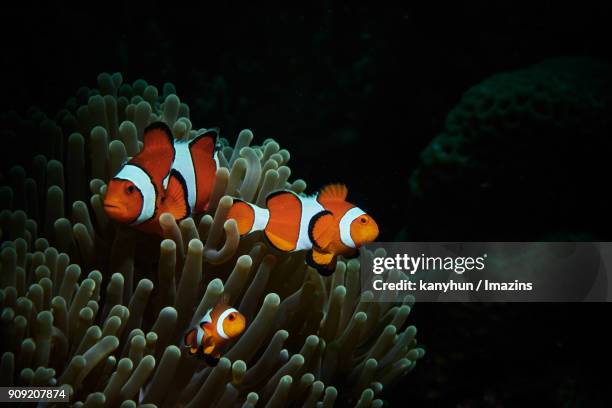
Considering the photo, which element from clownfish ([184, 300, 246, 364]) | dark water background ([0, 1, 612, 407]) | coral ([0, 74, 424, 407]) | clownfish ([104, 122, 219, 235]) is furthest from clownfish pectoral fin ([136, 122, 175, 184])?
dark water background ([0, 1, 612, 407])

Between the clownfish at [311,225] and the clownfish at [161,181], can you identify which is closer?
the clownfish at [161,181]

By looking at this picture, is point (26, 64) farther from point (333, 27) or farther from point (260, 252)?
point (333, 27)

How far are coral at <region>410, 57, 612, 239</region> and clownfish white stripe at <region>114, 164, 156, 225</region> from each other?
268 cm

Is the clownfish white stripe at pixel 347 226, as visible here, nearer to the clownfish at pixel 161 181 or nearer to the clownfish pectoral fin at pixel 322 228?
the clownfish pectoral fin at pixel 322 228

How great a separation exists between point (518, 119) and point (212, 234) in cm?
263

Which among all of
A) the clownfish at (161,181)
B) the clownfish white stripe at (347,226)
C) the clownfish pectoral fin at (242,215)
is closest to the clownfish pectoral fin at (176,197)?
the clownfish at (161,181)

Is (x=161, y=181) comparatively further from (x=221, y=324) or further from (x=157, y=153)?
(x=221, y=324)

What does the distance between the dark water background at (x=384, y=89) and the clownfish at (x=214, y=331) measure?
160 cm

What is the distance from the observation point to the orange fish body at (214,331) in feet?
5.09

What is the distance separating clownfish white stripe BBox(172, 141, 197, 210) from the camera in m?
1.63

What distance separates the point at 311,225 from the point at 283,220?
4.0 inches

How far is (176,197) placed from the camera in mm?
1599

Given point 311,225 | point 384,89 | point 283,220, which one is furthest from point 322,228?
point 384,89

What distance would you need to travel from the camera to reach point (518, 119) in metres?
3.50
